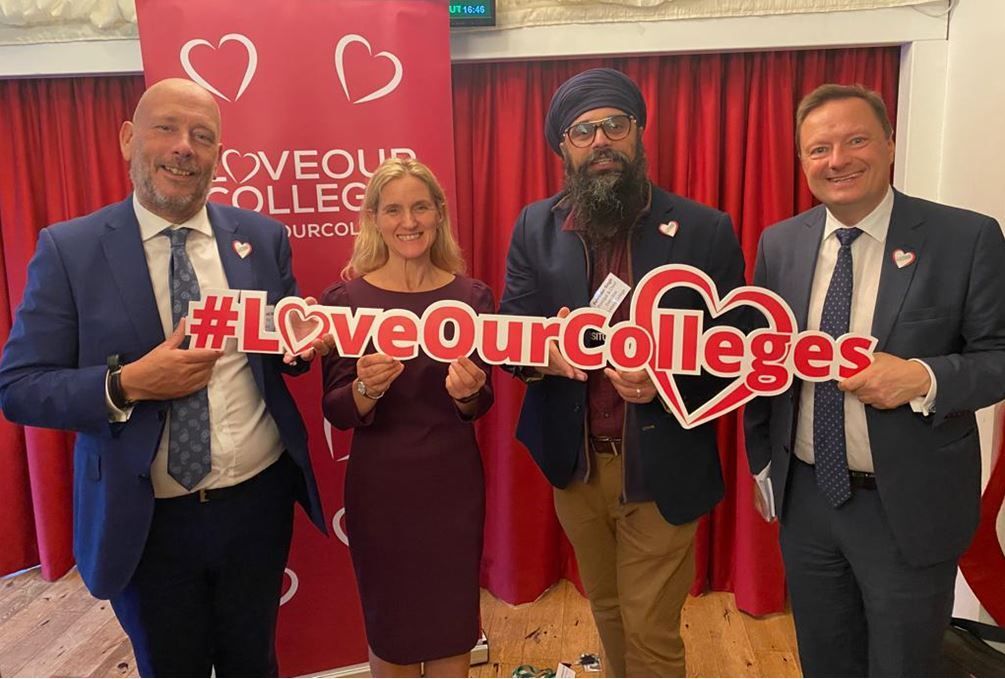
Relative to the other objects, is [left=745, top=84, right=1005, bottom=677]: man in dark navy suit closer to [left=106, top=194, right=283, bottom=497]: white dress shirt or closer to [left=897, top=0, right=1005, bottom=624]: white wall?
[left=897, top=0, right=1005, bottom=624]: white wall

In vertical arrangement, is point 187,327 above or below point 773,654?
above

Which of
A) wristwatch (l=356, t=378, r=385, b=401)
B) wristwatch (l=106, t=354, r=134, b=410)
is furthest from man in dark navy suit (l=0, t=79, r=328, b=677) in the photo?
wristwatch (l=356, t=378, r=385, b=401)

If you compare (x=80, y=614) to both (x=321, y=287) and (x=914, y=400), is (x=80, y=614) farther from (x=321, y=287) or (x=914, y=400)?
(x=914, y=400)

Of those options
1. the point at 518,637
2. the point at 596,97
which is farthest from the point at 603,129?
the point at 518,637

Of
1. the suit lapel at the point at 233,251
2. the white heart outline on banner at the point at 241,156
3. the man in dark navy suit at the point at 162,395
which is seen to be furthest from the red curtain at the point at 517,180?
the man in dark navy suit at the point at 162,395

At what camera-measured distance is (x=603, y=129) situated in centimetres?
164

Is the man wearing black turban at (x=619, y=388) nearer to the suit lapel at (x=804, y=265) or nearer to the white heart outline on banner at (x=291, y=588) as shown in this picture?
the suit lapel at (x=804, y=265)

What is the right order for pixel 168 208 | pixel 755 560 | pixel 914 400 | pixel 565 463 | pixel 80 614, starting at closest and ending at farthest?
pixel 914 400, pixel 168 208, pixel 565 463, pixel 755 560, pixel 80 614

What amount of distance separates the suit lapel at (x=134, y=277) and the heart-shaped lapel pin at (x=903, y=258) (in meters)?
1.64

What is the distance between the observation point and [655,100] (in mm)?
2484

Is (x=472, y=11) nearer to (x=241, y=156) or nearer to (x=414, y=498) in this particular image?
(x=241, y=156)

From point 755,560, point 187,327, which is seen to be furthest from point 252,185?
point 755,560

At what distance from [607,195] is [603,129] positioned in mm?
155

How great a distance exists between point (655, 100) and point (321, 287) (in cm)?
134
